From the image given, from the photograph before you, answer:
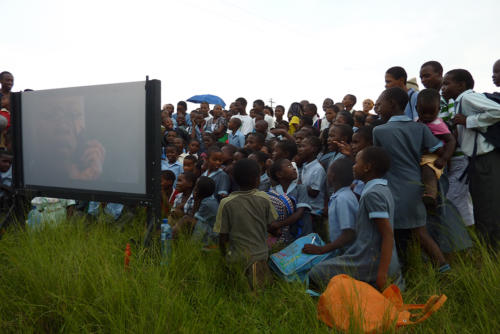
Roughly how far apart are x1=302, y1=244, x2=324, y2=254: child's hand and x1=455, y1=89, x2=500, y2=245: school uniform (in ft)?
5.05

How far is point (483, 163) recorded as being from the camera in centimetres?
367

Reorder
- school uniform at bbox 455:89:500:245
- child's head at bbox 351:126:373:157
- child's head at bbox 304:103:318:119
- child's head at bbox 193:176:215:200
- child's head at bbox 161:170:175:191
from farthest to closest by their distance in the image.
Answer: child's head at bbox 304:103:318:119
child's head at bbox 161:170:175:191
child's head at bbox 193:176:215:200
child's head at bbox 351:126:373:157
school uniform at bbox 455:89:500:245

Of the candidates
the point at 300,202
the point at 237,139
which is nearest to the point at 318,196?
the point at 300,202

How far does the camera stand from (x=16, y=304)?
277cm

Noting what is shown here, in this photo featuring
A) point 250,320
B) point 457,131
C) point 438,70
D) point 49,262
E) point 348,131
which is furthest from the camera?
point 348,131

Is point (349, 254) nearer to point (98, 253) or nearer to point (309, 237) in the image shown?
point (309, 237)

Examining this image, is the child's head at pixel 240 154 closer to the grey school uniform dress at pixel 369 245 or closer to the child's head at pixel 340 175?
the child's head at pixel 340 175

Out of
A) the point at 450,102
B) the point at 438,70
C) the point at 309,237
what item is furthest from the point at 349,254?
the point at 438,70

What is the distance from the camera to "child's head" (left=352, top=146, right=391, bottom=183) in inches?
125

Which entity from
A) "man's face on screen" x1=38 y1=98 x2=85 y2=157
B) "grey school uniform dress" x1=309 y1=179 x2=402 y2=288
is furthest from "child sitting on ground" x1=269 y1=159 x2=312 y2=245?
"man's face on screen" x1=38 y1=98 x2=85 y2=157

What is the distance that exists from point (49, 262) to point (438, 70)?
164 inches

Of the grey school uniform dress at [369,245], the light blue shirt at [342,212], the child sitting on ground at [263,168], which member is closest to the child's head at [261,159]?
the child sitting on ground at [263,168]

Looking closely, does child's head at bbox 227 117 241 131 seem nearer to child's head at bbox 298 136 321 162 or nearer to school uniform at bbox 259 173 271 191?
school uniform at bbox 259 173 271 191

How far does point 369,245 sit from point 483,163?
1.54m
